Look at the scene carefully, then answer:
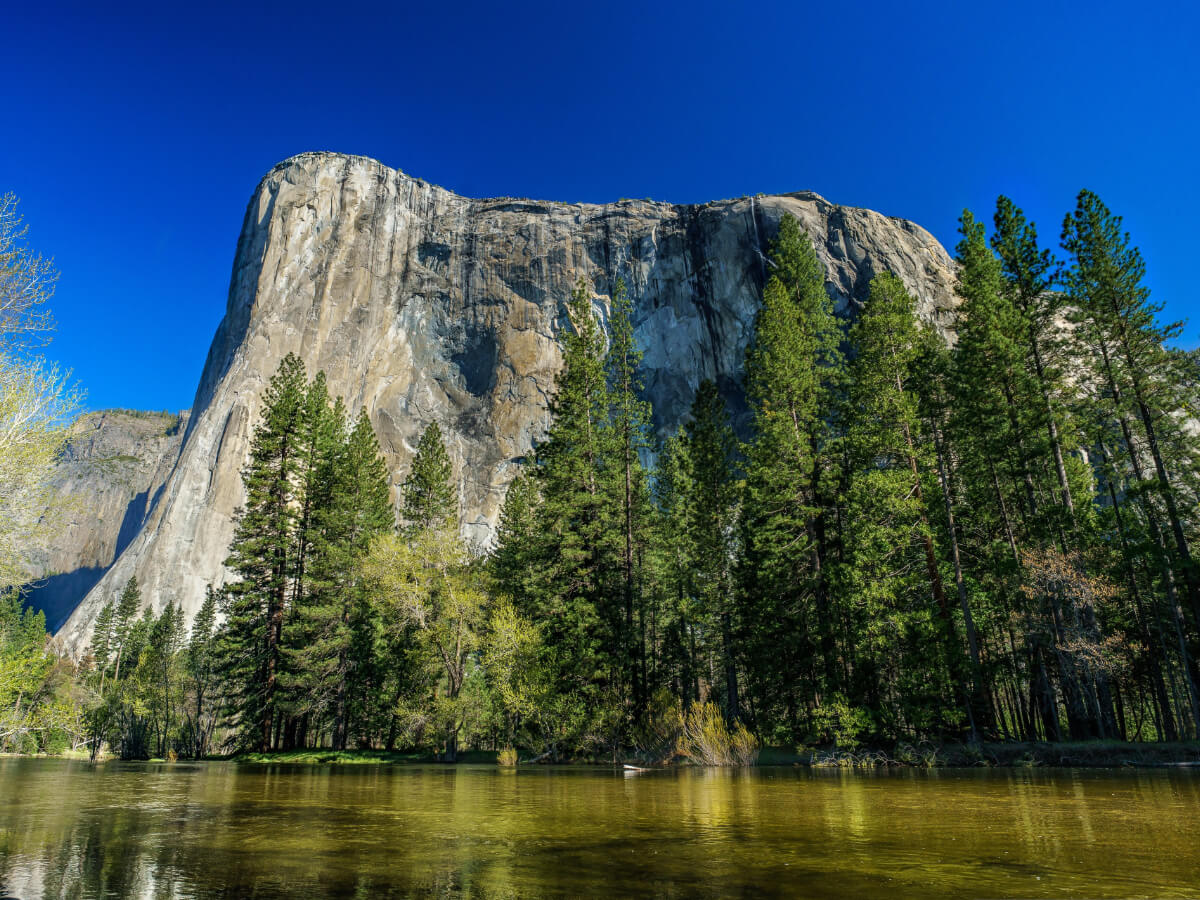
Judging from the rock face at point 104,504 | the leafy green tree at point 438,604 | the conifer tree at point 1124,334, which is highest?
the rock face at point 104,504

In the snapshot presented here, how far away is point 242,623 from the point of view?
3475 centimetres

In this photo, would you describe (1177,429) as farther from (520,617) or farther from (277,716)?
(277,716)

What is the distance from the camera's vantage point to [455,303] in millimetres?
99688

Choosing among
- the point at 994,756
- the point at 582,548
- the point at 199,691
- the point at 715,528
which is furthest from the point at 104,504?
the point at 994,756

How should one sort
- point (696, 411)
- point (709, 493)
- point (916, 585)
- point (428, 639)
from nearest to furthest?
point (916, 585) < point (428, 639) < point (709, 493) < point (696, 411)

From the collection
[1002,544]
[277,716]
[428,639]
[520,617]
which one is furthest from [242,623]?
[1002,544]

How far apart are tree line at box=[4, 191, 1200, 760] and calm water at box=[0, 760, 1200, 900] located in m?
9.70

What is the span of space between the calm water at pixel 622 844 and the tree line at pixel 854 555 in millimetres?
9705

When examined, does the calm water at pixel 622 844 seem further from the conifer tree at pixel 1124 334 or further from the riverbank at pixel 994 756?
the conifer tree at pixel 1124 334

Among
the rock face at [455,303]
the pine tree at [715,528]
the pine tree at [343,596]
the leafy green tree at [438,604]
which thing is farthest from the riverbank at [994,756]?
the rock face at [455,303]

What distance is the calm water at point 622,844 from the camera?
13.6 feet

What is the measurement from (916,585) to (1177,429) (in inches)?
461

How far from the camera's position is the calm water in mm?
4160

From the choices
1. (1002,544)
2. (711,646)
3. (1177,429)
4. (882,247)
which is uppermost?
(882,247)
